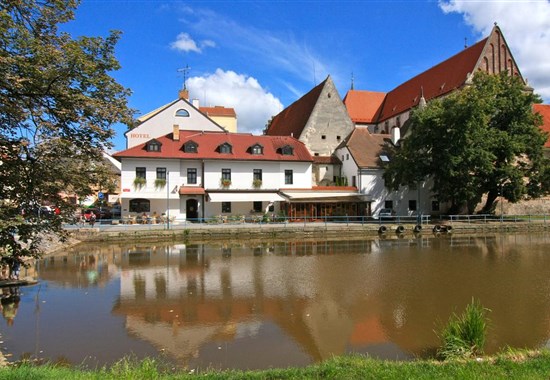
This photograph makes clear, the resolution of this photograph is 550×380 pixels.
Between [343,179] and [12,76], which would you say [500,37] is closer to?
[343,179]

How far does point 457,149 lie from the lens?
3002 centimetres

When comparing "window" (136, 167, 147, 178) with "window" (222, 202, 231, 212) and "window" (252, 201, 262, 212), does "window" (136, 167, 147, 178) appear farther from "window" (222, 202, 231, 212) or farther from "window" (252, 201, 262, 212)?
"window" (252, 201, 262, 212)

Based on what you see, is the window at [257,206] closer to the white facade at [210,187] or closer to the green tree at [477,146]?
the white facade at [210,187]

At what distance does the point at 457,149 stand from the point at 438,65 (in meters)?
20.3

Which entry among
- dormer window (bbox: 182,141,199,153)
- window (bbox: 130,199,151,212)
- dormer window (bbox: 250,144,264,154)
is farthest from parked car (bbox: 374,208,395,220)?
window (bbox: 130,199,151,212)

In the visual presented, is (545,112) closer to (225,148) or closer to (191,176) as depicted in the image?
(225,148)

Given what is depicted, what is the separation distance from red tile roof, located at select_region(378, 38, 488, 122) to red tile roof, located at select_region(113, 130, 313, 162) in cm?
1703

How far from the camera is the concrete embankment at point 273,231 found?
80.3 feet

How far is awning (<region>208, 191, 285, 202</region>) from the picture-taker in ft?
98.6

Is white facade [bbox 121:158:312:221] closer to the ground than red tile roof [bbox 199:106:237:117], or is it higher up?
closer to the ground

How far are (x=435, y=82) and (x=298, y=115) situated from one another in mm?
15958

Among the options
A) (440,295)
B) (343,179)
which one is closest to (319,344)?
(440,295)

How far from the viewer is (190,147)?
31.2m

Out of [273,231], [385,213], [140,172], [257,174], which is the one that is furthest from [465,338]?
[385,213]
